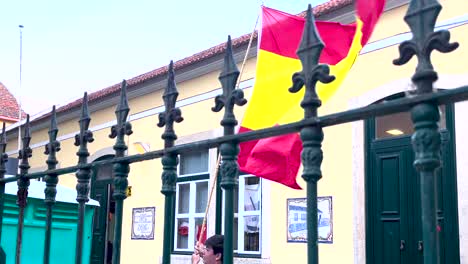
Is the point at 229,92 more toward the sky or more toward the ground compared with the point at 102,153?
more toward the ground

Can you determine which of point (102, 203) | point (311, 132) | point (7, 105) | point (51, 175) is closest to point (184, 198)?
point (102, 203)

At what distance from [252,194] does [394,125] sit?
2612mm

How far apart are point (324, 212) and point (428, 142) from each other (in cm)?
653

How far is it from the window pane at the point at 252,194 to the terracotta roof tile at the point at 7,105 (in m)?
15.3

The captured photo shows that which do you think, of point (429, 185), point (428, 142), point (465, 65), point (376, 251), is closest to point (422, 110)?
point (428, 142)

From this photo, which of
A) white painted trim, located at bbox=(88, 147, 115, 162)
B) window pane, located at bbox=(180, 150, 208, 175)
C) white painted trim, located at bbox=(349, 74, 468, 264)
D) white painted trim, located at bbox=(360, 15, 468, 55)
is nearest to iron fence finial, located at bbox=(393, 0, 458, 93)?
white painted trim, located at bbox=(349, 74, 468, 264)

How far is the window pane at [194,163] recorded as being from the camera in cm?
1052

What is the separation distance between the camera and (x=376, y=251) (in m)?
7.70

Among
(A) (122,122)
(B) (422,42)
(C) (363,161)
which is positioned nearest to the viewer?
(B) (422,42)

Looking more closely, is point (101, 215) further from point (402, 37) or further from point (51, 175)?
point (51, 175)

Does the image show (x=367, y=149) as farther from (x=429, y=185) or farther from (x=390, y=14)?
(x=429, y=185)

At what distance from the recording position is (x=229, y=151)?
2.26 m

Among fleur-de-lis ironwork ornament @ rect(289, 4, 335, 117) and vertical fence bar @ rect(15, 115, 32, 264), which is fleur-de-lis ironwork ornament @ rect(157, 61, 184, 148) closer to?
fleur-de-lis ironwork ornament @ rect(289, 4, 335, 117)

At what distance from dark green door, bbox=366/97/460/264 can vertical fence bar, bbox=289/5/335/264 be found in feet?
18.0
